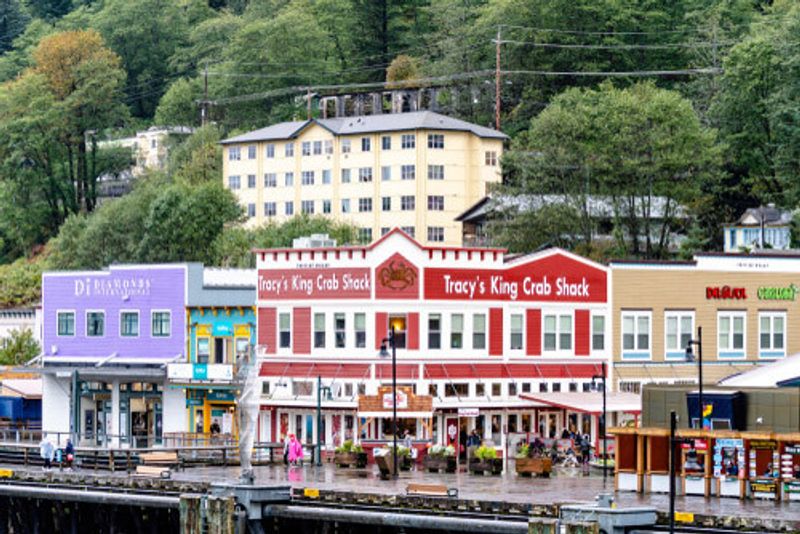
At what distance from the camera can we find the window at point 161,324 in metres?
85.2

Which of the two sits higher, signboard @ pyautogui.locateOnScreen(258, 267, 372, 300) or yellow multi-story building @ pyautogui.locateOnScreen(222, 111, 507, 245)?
yellow multi-story building @ pyautogui.locateOnScreen(222, 111, 507, 245)

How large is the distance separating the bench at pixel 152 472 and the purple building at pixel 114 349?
19261mm

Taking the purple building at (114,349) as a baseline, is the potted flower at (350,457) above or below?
below

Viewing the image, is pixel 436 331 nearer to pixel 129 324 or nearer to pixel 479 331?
pixel 479 331

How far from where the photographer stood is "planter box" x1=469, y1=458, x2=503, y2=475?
64.6 metres

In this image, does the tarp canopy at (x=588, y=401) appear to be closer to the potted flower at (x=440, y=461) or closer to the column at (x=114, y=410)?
the potted flower at (x=440, y=461)

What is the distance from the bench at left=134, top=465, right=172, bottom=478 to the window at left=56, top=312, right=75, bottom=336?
2529 cm

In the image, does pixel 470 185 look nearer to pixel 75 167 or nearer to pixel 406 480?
pixel 75 167

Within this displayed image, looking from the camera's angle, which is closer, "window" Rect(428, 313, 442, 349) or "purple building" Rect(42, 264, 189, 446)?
"window" Rect(428, 313, 442, 349)

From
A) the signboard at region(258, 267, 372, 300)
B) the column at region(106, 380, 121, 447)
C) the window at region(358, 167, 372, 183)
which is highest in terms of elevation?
the window at region(358, 167, 372, 183)

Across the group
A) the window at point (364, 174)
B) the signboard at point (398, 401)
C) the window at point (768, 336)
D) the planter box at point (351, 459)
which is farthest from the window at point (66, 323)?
the window at point (364, 174)

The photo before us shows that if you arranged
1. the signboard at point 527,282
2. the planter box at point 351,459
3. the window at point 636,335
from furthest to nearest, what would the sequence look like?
the window at point 636,335 < the signboard at point 527,282 < the planter box at point 351,459

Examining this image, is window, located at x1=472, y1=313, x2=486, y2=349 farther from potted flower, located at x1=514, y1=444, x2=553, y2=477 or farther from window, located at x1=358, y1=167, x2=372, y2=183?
window, located at x1=358, y1=167, x2=372, y2=183

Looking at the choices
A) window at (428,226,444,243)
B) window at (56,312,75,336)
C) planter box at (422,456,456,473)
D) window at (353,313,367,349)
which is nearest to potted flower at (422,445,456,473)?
planter box at (422,456,456,473)
